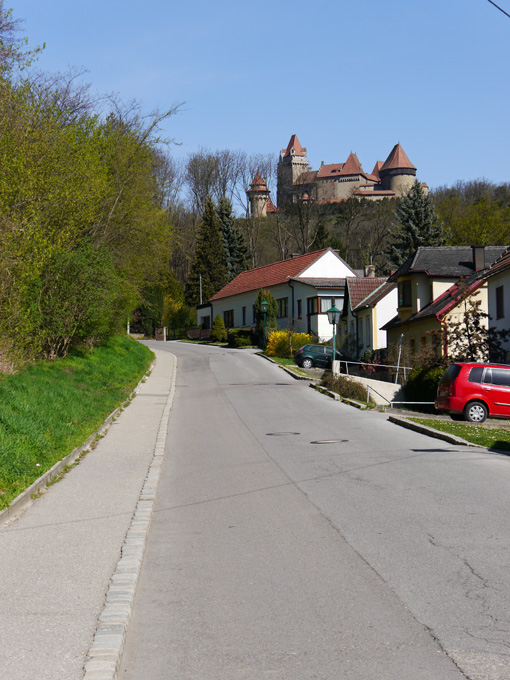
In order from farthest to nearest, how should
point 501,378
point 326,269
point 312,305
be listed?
point 326,269
point 312,305
point 501,378

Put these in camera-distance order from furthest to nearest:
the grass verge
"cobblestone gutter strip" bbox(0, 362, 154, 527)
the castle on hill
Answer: the castle on hill → the grass verge → "cobblestone gutter strip" bbox(0, 362, 154, 527)

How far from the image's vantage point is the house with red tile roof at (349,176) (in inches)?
6211

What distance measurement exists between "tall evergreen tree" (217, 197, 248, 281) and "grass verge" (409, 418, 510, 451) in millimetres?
69884

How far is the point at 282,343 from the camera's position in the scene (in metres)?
52.8

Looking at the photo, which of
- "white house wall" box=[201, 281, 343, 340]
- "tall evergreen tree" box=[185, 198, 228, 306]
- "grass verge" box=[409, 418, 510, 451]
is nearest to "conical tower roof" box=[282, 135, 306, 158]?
"tall evergreen tree" box=[185, 198, 228, 306]

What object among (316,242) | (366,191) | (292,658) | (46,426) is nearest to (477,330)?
(46,426)

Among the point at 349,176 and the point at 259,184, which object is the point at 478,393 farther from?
the point at 349,176

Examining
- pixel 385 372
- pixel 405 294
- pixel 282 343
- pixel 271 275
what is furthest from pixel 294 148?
pixel 385 372

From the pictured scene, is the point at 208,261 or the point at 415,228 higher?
the point at 415,228

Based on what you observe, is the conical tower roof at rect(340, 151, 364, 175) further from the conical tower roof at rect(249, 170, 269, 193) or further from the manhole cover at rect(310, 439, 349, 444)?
the manhole cover at rect(310, 439, 349, 444)

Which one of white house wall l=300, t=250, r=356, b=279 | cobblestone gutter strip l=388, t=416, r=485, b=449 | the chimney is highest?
white house wall l=300, t=250, r=356, b=279

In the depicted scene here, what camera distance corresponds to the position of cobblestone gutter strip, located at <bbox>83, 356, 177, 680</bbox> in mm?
4297

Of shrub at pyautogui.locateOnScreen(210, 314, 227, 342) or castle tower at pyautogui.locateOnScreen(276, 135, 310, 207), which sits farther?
castle tower at pyautogui.locateOnScreen(276, 135, 310, 207)

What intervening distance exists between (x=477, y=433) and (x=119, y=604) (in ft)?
47.0
